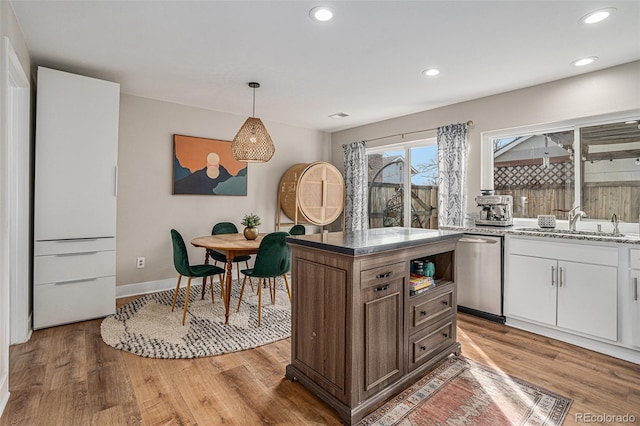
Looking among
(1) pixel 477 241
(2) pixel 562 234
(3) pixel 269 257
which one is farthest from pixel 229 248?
(2) pixel 562 234

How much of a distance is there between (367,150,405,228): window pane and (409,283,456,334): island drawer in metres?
2.62

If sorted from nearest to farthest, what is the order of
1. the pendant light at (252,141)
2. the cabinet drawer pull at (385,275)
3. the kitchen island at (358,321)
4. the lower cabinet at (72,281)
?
1. the kitchen island at (358,321)
2. the cabinet drawer pull at (385,275)
3. the lower cabinet at (72,281)
4. the pendant light at (252,141)

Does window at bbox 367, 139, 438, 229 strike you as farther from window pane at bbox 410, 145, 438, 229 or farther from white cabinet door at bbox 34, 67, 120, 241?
white cabinet door at bbox 34, 67, 120, 241

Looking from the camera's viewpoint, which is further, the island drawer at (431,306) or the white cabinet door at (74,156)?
→ the white cabinet door at (74,156)

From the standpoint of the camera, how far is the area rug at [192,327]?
2.58m

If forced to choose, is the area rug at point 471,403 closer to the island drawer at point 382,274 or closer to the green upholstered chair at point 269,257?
the island drawer at point 382,274

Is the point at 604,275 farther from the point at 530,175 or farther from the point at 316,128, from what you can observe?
the point at 316,128

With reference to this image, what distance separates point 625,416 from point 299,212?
12.9 ft

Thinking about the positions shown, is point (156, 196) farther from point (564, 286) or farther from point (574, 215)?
point (574, 215)

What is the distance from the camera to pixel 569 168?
11.1 ft

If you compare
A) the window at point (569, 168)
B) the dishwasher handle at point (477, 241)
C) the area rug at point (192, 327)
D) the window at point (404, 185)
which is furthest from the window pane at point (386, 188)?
the area rug at point (192, 327)

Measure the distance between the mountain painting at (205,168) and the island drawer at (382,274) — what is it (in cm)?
324

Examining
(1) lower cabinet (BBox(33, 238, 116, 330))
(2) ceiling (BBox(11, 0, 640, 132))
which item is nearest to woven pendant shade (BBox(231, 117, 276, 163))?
(2) ceiling (BBox(11, 0, 640, 132))

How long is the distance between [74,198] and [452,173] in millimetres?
4075
